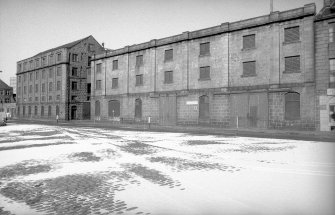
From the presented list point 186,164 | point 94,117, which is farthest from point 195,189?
point 94,117

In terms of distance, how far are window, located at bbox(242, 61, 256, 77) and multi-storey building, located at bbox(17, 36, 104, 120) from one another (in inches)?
1261

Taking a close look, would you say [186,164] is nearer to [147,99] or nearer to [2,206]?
[2,206]

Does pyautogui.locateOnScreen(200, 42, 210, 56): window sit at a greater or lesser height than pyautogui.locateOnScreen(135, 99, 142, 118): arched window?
greater

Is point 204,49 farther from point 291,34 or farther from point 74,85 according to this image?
point 74,85

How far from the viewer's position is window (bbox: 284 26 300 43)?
20953 mm

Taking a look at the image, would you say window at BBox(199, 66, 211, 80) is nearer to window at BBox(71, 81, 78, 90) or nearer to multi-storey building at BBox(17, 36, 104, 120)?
multi-storey building at BBox(17, 36, 104, 120)

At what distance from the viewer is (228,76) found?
24.4 metres

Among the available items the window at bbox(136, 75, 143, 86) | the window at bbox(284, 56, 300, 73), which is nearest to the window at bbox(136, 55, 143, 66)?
the window at bbox(136, 75, 143, 86)

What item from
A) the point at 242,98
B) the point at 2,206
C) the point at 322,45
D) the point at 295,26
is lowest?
the point at 2,206

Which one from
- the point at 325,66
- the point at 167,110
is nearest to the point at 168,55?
the point at 167,110

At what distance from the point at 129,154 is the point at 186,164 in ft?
8.82

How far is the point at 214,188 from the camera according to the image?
16.5 ft

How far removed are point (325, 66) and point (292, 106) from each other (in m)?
3.94

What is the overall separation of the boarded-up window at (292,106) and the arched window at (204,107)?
7.65 meters
